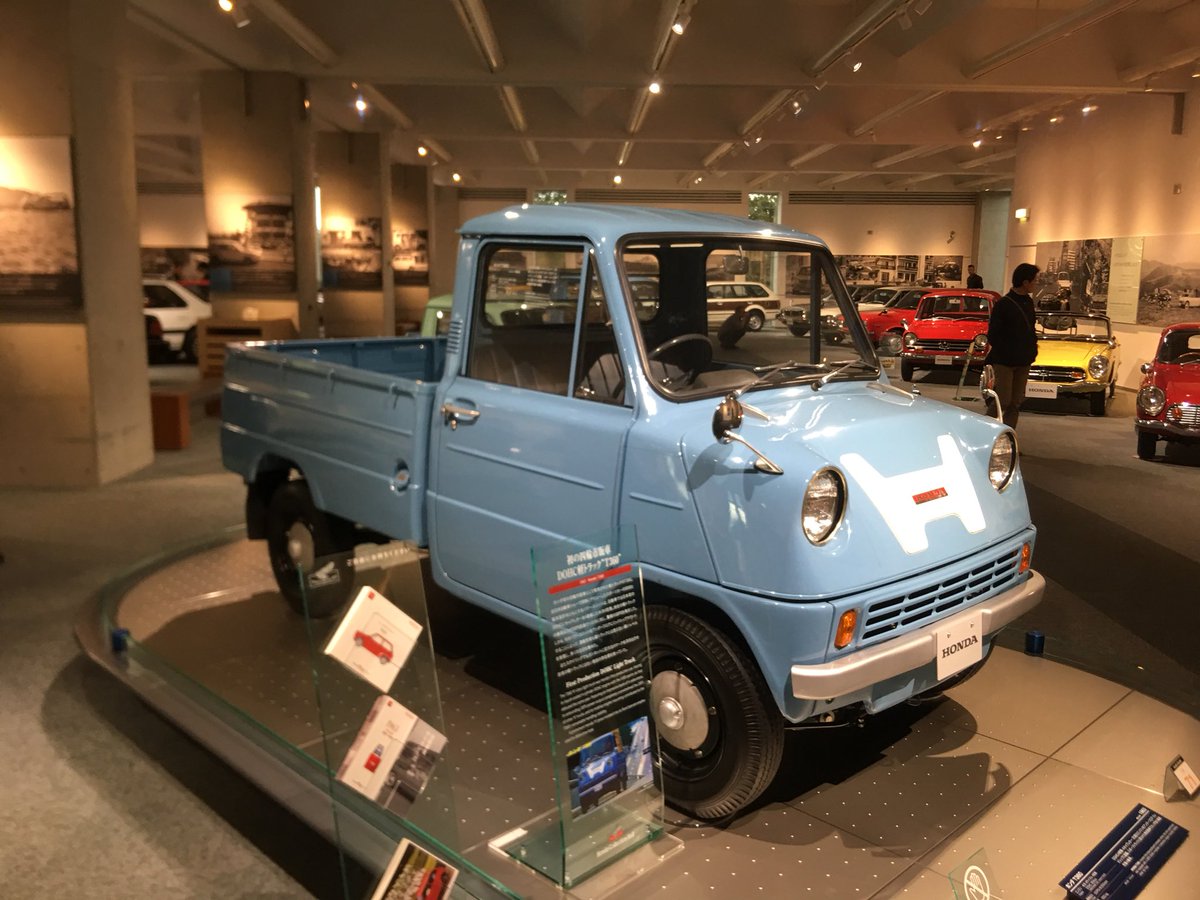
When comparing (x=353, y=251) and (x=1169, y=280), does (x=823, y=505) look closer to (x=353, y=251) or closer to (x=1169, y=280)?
(x=1169, y=280)

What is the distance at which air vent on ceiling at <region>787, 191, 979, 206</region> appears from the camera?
85.5ft

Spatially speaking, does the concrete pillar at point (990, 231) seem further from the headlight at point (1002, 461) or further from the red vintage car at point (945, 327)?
the headlight at point (1002, 461)

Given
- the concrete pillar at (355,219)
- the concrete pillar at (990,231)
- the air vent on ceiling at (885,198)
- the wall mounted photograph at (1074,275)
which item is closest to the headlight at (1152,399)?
the wall mounted photograph at (1074,275)

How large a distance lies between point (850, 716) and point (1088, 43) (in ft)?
40.1

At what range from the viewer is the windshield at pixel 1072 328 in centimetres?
1228

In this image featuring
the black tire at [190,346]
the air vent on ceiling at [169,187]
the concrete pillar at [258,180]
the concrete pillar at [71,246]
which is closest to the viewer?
the concrete pillar at [71,246]

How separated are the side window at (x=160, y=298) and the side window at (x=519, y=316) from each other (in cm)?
1398

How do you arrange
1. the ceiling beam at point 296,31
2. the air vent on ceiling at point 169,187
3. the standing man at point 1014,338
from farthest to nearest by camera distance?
the air vent on ceiling at point 169,187 → the ceiling beam at point 296,31 → the standing man at point 1014,338

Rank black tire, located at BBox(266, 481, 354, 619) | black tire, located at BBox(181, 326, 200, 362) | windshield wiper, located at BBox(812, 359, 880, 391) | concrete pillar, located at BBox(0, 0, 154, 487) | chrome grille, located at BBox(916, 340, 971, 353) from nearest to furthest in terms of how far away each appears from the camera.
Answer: windshield wiper, located at BBox(812, 359, 880, 391) < black tire, located at BBox(266, 481, 354, 619) < concrete pillar, located at BBox(0, 0, 154, 487) < chrome grille, located at BBox(916, 340, 971, 353) < black tire, located at BBox(181, 326, 200, 362)

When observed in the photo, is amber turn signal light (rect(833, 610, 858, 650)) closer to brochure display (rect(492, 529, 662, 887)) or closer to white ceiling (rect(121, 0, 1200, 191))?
brochure display (rect(492, 529, 662, 887))

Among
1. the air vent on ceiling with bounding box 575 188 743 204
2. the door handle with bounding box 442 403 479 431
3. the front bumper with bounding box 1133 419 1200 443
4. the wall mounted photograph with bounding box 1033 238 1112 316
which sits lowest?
the front bumper with bounding box 1133 419 1200 443

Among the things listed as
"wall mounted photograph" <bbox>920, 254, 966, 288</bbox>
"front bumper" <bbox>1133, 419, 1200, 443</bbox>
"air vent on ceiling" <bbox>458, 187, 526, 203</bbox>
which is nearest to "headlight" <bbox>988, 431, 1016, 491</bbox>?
"front bumper" <bbox>1133, 419, 1200, 443</bbox>

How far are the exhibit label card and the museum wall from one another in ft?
43.3

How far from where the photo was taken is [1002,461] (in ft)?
10.9
